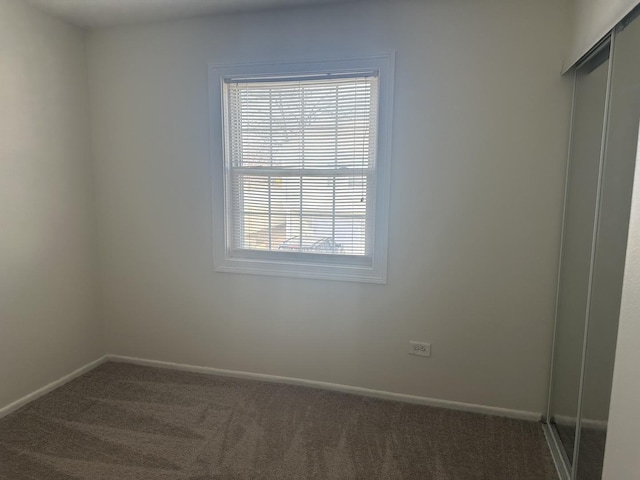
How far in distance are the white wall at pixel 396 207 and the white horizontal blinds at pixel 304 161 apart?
0.63 ft

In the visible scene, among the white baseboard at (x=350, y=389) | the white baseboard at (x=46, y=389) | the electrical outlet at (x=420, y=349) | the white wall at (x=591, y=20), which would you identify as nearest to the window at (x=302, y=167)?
the electrical outlet at (x=420, y=349)

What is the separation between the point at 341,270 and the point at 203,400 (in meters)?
1.27

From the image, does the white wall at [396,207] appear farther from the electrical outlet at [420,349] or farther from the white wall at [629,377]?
the white wall at [629,377]

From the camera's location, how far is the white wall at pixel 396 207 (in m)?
2.30

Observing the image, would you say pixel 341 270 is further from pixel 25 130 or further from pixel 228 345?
pixel 25 130

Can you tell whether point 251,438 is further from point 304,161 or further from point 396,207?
point 304,161

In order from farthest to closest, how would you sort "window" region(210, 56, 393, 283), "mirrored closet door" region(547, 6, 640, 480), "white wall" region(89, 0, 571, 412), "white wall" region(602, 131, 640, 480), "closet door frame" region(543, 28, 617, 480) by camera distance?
"window" region(210, 56, 393, 283), "white wall" region(89, 0, 571, 412), "closet door frame" region(543, 28, 617, 480), "mirrored closet door" region(547, 6, 640, 480), "white wall" region(602, 131, 640, 480)

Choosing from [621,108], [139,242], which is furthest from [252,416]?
[621,108]

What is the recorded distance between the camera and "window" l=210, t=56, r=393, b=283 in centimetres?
256

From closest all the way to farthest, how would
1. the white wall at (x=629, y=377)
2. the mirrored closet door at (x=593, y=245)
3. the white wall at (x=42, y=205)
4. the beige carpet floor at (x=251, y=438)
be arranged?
the white wall at (x=629, y=377) → the mirrored closet door at (x=593, y=245) → the beige carpet floor at (x=251, y=438) → the white wall at (x=42, y=205)

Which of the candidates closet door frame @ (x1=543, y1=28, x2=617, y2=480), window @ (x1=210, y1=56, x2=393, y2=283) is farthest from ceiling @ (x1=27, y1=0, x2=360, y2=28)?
closet door frame @ (x1=543, y1=28, x2=617, y2=480)

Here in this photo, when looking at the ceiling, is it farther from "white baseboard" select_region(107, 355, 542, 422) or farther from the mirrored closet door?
"white baseboard" select_region(107, 355, 542, 422)

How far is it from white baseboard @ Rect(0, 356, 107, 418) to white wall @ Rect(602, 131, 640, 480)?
3.15m

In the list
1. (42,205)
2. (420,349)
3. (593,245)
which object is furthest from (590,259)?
(42,205)
